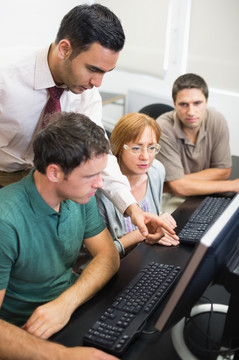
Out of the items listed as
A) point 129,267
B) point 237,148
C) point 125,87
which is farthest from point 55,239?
point 125,87

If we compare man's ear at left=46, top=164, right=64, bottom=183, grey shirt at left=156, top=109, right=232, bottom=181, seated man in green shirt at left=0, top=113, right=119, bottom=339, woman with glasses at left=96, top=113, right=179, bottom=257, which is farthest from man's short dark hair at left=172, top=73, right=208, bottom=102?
man's ear at left=46, top=164, right=64, bottom=183

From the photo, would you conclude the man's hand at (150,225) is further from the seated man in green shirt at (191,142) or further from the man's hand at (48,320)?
the seated man in green shirt at (191,142)

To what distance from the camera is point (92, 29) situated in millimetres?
1369

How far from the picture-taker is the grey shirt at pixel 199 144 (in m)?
2.40

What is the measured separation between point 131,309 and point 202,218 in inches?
29.2

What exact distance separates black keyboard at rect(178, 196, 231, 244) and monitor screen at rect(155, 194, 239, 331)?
2.17ft

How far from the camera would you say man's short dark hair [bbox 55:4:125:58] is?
1.37 metres

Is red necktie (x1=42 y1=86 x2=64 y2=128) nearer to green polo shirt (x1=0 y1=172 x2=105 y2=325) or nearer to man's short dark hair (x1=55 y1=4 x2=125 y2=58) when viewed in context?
man's short dark hair (x1=55 y1=4 x2=125 y2=58)

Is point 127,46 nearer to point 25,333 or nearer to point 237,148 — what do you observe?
point 237,148

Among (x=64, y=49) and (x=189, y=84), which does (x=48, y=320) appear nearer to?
(x=64, y=49)

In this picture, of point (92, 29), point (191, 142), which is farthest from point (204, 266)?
point (191, 142)

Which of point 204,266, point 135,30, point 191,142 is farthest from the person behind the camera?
point 135,30

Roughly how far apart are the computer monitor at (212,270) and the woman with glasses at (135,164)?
2.84 feet

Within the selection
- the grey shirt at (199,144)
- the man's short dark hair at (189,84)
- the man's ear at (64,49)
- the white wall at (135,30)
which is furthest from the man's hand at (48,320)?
the white wall at (135,30)
